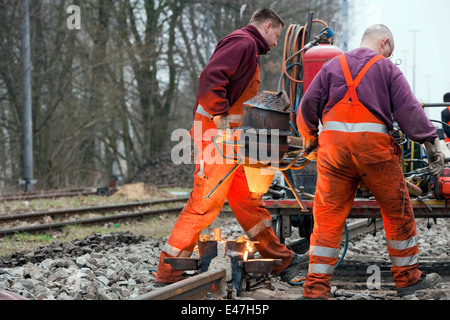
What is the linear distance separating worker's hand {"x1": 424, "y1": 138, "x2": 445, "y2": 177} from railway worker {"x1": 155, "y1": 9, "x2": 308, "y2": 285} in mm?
1444

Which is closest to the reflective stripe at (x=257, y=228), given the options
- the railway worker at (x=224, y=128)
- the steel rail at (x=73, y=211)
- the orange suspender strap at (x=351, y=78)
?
the railway worker at (x=224, y=128)

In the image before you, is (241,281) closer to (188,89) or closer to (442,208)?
(442,208)

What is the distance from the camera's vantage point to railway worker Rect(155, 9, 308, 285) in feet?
16.2

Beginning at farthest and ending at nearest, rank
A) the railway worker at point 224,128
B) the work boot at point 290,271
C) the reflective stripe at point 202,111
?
the work boot at point 290,271, the reflective stripe at point 202,111, the railway worker at point 224,128

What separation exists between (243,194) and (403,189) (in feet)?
4.42

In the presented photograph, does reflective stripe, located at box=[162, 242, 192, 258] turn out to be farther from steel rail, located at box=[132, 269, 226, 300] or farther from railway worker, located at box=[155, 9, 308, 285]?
steel rail, located at box=[132, 269, 226, 300]

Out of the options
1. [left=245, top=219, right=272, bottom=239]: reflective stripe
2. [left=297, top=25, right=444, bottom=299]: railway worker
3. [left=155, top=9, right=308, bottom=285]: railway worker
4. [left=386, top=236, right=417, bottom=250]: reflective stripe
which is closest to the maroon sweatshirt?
[left=155, top=9, right=308, bottom=285]: railway worker

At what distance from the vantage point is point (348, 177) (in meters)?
4.69

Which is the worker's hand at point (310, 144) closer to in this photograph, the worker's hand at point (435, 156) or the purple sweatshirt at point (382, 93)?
the purple sweatshirt at point (382, 93)

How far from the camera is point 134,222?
11.0m

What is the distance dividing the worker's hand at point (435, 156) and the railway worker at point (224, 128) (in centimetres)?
144

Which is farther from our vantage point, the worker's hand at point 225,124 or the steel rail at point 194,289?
the worker's hand at point 225,124

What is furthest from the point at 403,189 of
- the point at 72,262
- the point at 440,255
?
the point at 440,255

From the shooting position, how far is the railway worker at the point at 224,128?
4.95 meters
